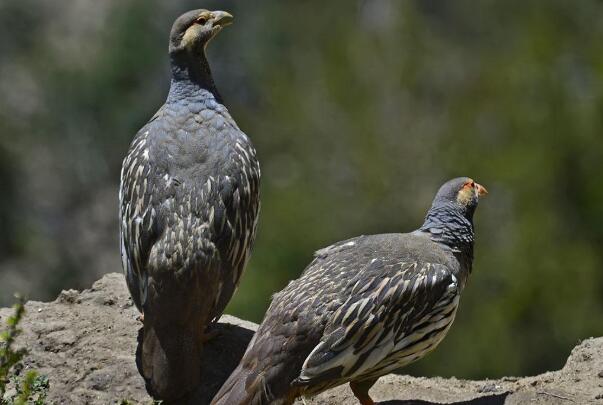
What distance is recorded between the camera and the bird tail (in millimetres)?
8703

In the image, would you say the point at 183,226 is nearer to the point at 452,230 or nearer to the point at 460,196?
the point at 452,230

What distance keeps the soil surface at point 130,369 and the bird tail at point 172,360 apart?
39 cm

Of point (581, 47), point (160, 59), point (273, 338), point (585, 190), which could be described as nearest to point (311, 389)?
point (273, 338)

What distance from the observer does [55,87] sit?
100 ft

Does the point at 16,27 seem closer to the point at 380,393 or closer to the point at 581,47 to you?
the point at 581,47

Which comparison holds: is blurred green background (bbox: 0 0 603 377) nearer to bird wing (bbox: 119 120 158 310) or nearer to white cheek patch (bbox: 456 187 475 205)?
white cheek patch (bbox: 456 187 475 205)

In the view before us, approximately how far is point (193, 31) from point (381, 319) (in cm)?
367

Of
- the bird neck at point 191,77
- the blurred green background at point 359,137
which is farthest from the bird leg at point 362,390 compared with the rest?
the blurred green background at point 359,137

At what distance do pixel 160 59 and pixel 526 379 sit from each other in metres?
21.0

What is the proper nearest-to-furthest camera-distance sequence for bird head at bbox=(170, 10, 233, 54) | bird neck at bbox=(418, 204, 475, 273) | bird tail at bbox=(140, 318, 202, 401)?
1. bird tail at bbox=(140, 318, 202, 401)
2. bird neck at bbox=(418, 204, 475, 273)
3. bird head at bbox=(170, 10, 233, 54)

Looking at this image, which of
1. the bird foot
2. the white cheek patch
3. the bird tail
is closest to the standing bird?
the bird tail

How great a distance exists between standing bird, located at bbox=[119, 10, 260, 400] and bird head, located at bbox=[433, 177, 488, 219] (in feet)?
5.23

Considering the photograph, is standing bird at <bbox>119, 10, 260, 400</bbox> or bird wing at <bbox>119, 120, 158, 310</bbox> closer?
standing bird at <bbox>119, 10, 260, 400</bbox>

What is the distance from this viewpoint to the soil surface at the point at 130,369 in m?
9.30
